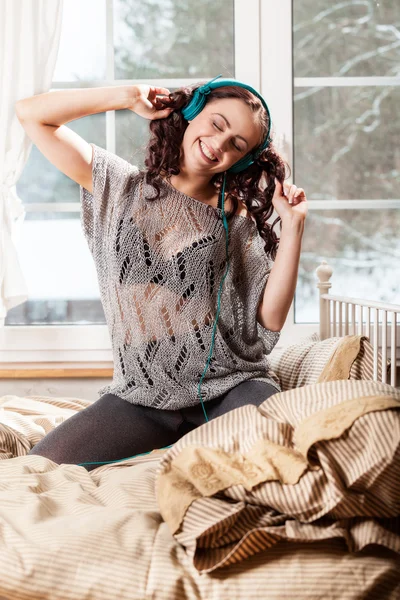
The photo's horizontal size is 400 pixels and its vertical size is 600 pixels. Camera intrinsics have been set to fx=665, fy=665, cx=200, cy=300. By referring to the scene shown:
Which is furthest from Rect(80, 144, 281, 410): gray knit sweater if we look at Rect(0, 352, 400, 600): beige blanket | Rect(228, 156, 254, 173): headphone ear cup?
Rect(0, 352, 400, 600): beige blanket

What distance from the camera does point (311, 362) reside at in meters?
1.89

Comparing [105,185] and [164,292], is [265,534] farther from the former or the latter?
[105,185]

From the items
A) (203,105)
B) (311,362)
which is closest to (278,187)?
(203,105)

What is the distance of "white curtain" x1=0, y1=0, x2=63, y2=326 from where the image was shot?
2.46m

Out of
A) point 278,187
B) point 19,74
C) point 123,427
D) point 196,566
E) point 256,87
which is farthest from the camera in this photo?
point 256,87

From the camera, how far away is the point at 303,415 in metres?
0.93

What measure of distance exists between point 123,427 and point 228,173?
2.30ft

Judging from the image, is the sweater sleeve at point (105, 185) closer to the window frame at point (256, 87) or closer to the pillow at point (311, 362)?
the pillow at point (311, 362)

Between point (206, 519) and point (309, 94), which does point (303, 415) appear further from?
point (309, 94)

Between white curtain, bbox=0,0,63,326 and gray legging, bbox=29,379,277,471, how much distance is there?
1001 mm

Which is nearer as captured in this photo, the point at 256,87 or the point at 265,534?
the point at 265,534

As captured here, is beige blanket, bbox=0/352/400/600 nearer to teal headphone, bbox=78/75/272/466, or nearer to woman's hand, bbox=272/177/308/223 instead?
teal headphone, bbox=78/75/272/466

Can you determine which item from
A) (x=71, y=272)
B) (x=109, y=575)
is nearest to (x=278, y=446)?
(x=109, y=575)

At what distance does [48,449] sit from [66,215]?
1360 millimetres
